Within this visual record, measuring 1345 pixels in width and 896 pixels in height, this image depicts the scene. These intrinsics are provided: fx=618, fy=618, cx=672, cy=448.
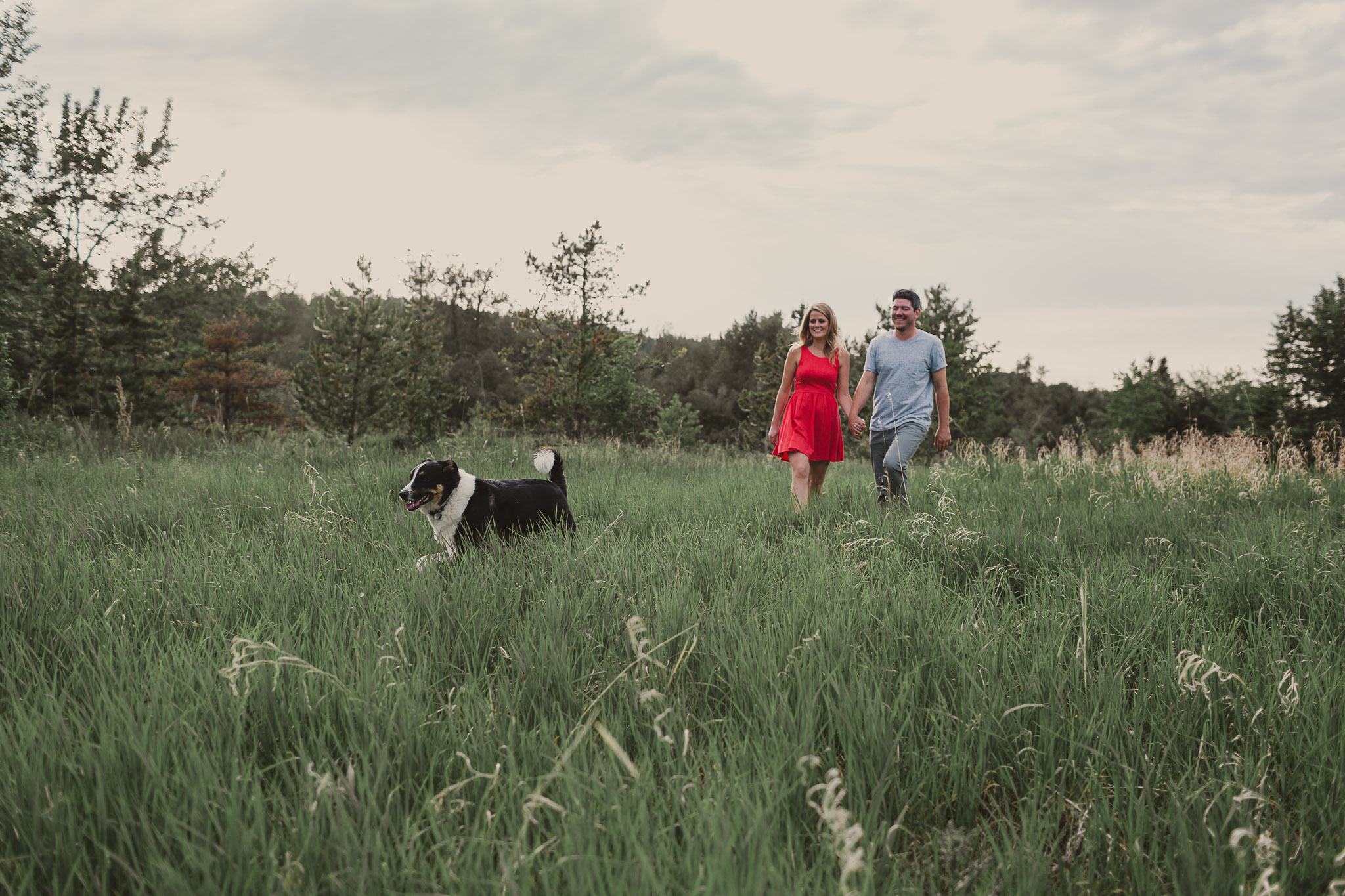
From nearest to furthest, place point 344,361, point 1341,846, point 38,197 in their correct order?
1. point 1341,846
2. point 344,361
3. point 38,197

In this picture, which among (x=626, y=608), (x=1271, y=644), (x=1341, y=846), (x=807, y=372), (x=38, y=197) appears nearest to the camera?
(x=1341, y=846)

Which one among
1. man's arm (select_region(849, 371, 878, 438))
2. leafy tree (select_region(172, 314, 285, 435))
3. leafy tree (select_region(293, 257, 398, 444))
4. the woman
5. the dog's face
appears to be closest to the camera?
the dog's face

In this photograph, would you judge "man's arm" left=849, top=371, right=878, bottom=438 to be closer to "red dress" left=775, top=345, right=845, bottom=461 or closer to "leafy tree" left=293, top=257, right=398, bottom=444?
"red dress" left=775, top=345, right=845, bottom=461

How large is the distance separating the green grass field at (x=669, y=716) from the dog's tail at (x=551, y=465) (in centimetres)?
78

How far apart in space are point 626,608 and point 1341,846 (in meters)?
2.32

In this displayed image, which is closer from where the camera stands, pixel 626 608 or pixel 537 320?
pixel 626 608

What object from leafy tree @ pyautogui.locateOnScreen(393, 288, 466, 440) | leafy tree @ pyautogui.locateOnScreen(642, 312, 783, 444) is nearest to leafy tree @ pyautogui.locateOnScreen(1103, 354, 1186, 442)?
leafy tree @ pyautogui.locateOnScreen(642, 312, 783, 444)

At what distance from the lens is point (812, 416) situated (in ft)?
20.8

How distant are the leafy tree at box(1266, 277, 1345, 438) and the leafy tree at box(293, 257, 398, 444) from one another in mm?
44850

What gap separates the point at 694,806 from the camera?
1.56m

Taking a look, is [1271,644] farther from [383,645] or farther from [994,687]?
[383,645]

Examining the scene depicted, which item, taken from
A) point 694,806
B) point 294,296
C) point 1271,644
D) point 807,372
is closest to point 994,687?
point 694,806

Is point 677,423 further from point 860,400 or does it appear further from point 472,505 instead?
point 472,505

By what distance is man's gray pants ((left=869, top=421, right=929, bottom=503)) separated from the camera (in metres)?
5.95
